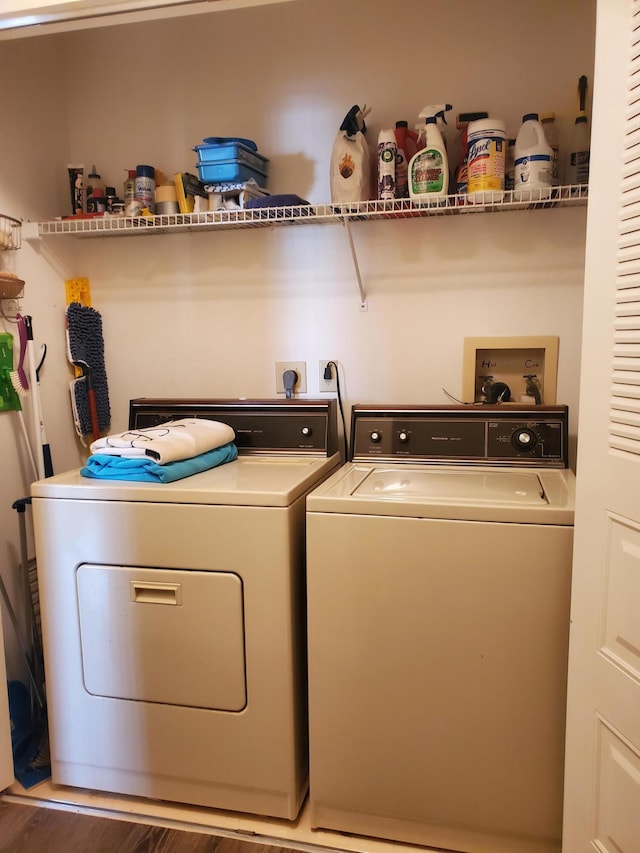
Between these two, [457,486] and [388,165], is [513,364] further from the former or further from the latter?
[388,165]

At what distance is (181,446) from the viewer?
1754 millimetres

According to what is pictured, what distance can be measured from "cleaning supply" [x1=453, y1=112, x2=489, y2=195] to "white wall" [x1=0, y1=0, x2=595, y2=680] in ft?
0.20

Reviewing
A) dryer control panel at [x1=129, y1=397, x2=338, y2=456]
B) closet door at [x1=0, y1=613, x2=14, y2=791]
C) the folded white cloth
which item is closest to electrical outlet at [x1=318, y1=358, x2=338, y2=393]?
dryer control panel at [x1=129, y1=397, x2=338, y2=456]

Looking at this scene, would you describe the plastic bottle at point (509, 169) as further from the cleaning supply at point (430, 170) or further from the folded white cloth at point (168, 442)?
the folded white cloth at point (168, 442)

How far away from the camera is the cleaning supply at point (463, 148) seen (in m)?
1.87

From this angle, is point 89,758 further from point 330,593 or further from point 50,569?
point 330,593

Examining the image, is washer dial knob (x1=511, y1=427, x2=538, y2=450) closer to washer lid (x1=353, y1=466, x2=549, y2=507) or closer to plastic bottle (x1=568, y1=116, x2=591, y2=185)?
washer lid (x1=353, y1=466, x2=549, y2=507)

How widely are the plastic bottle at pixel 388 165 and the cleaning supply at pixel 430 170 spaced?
6cm

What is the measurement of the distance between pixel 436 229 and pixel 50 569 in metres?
1.60

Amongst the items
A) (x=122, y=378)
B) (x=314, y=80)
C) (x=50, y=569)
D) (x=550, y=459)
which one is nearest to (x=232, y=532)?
(x=50, y=569)

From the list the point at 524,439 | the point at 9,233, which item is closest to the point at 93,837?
the point at 524,439

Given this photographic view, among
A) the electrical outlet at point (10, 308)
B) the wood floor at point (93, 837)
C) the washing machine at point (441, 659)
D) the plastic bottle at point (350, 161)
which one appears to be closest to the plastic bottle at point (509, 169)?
the plastic bottle at point (350, 161)

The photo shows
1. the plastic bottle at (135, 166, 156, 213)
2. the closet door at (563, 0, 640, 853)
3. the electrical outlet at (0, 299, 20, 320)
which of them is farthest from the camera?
the plastic bottle at (135, 166, 156, 213)

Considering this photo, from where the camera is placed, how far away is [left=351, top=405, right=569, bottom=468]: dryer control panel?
183 centimetres
